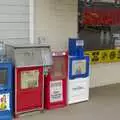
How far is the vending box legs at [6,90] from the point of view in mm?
4762

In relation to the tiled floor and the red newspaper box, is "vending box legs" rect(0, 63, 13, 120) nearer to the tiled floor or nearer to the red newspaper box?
the tiled floor

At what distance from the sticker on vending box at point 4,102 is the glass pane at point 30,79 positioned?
0.96ft

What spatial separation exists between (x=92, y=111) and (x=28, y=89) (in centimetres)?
114

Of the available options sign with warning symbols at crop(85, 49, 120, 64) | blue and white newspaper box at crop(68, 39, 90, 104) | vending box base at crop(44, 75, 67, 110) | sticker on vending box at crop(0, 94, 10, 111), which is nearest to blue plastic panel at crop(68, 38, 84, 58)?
blue and white newspaper box at crop(68, 39, 90, 104)

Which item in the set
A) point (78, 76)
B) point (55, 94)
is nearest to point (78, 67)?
point (78, 76)

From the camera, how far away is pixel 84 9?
6680 mm

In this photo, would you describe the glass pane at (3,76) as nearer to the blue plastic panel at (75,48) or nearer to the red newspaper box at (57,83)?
the red newspaper box at (57,83)

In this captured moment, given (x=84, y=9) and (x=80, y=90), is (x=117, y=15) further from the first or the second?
(x=80, y=90)

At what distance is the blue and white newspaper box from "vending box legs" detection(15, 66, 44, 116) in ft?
2.22

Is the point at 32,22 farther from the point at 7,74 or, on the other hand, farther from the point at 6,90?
the point at 6,90

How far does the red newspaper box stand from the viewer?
529 centimetres

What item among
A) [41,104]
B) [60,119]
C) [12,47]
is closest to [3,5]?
[12,47]

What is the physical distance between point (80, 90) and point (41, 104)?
90 centimetres

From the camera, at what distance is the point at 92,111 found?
5.27m
